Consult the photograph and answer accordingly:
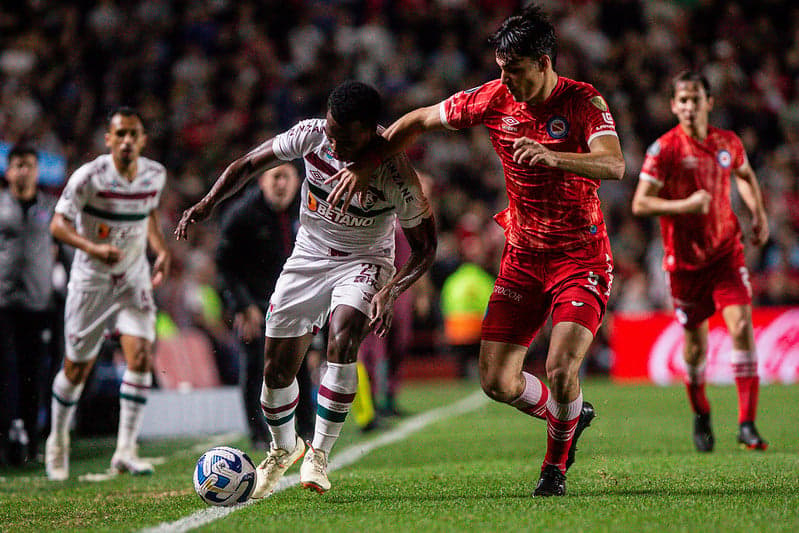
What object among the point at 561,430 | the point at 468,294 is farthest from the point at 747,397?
the point at 468,294

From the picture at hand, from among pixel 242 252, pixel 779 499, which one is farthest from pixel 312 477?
pixel 242 252

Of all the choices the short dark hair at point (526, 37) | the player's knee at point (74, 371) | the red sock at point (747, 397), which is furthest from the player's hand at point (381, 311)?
the red sock at point (747, 397)

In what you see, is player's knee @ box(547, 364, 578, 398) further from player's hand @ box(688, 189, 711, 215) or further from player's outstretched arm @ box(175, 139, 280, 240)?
player's hand @ box(688, 189, 711, 215)

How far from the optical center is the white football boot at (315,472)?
6270 mm

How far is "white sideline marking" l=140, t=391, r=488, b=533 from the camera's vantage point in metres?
5.36

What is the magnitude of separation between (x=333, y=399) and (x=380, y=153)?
139 centimetres

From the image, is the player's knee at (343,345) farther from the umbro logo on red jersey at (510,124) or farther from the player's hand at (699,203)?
the player's hand at (699,203)

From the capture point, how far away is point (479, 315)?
1912 centimetres

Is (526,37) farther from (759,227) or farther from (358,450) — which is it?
(358,450)

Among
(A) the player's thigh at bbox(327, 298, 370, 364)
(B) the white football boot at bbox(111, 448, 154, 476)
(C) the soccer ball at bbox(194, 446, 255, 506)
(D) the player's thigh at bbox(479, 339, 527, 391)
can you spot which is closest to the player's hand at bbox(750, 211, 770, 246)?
(D) the player's thigh at bbox(479, 339, 527, 391)

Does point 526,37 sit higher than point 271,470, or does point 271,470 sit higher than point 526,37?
point 526,37

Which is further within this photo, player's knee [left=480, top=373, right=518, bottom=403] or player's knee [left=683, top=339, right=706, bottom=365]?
player's knee [left=683, top=339, right=706, bottom=365]

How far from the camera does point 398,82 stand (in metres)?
21.5

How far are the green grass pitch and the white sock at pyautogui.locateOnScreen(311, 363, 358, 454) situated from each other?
1.11ft
